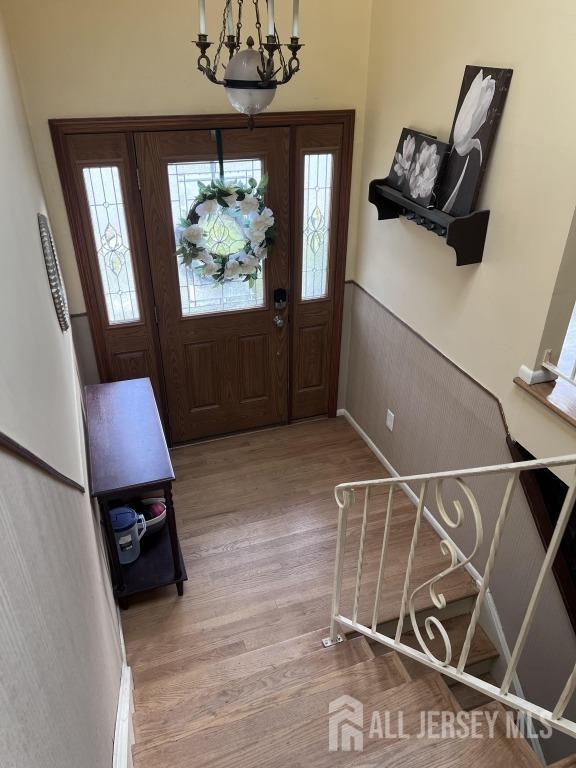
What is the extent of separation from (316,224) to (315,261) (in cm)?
24

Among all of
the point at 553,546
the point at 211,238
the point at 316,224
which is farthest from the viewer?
the point at 316,224

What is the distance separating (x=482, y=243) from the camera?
2.49 m

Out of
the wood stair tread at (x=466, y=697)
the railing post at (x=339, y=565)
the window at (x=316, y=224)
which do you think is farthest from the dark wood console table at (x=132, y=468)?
the wood stair tread at (x=466, y=697)

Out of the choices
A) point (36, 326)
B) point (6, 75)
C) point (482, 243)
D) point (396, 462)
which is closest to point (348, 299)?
point (396, 462)

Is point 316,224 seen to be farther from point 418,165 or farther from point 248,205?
point 418,165

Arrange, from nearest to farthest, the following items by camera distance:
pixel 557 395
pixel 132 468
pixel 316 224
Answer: pixel 557 395
pixel 132 468
pixel 316 224

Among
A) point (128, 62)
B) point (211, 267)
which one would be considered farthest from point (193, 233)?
point (128, 62)

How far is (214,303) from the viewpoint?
365 centimetres

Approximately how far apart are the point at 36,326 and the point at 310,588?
2.04 metres

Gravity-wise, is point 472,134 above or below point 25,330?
above

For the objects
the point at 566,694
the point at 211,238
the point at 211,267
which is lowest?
the point at 566,694

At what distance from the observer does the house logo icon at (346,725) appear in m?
1.94

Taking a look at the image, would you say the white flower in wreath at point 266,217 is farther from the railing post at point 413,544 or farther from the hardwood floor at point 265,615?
the railing post at point 413,544

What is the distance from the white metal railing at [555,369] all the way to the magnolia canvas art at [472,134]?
71 centimetres
